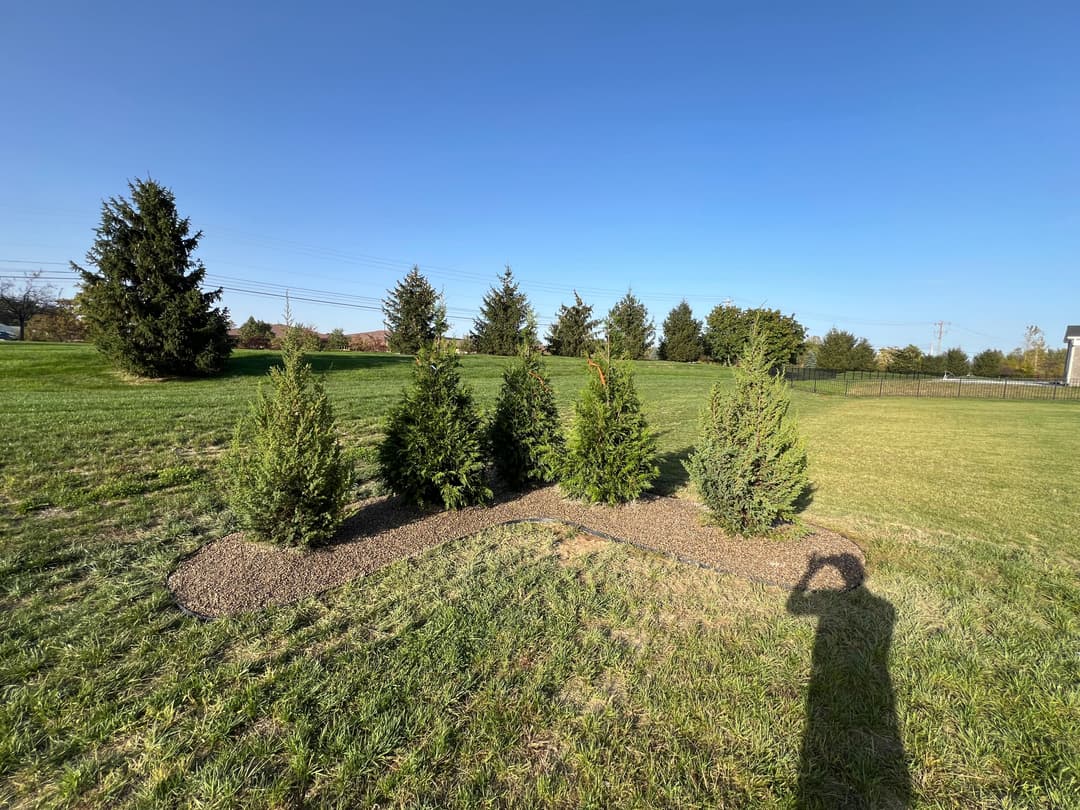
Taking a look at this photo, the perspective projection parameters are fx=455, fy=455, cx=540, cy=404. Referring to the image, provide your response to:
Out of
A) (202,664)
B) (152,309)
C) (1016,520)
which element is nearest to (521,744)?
(202,664)

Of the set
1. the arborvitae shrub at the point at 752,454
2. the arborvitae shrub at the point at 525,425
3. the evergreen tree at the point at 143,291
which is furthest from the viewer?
the evergreen tree at the point at 143,291

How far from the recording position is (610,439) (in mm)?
5051

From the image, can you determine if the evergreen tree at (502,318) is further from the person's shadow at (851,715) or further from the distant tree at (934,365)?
the distant tree at (934,365)

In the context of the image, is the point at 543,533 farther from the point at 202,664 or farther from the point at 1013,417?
the point at 1013,417

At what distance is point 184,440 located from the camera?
262 inches

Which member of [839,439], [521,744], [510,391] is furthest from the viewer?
[839,439]

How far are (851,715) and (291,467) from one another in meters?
3.96

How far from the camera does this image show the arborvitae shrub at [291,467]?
3.66 meters

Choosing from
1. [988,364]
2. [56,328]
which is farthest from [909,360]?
[56,328]

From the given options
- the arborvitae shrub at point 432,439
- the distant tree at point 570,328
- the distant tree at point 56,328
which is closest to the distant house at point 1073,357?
the distant tree at point 570,328

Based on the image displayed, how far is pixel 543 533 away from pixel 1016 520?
Answer: 577cm

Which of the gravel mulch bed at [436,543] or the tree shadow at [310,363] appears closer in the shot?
the gravel mulch bed at [436,543]

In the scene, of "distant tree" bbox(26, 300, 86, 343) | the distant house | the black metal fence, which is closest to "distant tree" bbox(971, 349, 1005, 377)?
the distant house

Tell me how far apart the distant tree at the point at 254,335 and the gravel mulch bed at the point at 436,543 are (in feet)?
116
